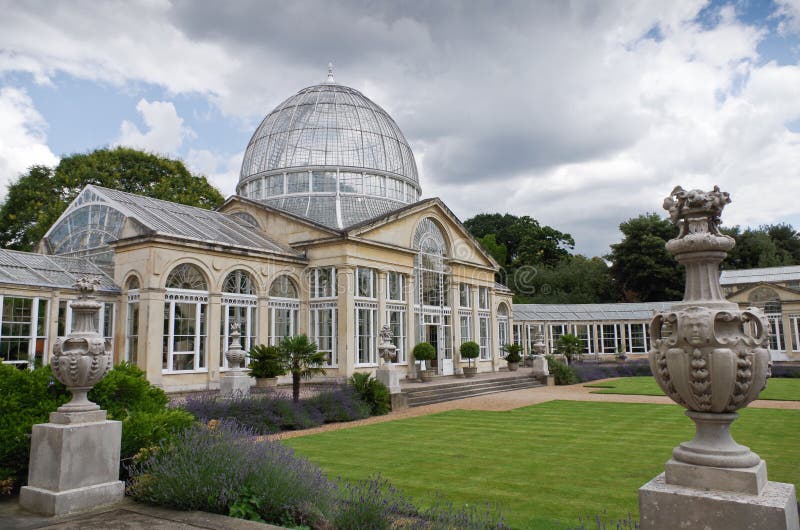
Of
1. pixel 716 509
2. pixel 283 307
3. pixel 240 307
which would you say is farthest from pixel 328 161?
pixel 716 509

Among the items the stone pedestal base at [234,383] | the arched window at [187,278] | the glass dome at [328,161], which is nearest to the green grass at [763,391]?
the glass dome at [328,161]

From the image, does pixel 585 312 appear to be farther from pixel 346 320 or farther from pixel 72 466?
pixel 72 466

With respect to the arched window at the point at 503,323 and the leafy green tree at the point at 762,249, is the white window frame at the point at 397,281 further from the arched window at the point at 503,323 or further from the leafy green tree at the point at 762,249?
the leafy green tree at the point at 762,249

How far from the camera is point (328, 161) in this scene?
84.4 feet

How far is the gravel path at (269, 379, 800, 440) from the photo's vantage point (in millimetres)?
14086

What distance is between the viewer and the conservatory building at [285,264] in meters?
17.0

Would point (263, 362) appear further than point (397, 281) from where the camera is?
No

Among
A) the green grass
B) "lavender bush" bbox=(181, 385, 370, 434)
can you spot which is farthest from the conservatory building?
the green grass

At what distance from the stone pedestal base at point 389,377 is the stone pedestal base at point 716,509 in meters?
13.5

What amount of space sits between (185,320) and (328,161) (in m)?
10.9

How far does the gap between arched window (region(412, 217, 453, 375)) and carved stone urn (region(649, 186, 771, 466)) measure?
21103 mm

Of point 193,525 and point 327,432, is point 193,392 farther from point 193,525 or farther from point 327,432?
point 193,525

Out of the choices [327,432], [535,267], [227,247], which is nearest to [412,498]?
[327,432]

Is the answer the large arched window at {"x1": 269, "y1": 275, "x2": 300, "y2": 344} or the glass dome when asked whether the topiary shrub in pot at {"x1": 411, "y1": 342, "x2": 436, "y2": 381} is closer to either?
the large arched window at {"x1": 269, "y1": 275, "x2": 300, "y2": 344}
